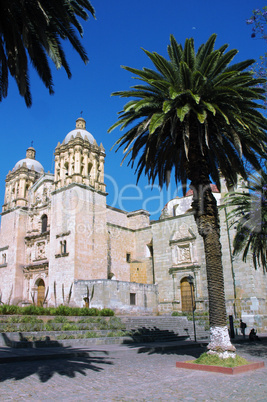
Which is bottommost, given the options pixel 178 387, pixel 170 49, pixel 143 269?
pixel 178 387

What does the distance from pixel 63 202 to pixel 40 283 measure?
862 centimetres

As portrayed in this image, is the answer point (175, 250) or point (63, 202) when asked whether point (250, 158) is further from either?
point (63, 202)

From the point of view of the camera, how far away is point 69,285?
92.5 feet

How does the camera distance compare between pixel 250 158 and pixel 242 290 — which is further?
pixel 242 290

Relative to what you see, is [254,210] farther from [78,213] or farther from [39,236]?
[39,236]

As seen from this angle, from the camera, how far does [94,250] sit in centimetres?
3042

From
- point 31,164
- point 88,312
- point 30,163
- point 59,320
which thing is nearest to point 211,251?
point 59,320

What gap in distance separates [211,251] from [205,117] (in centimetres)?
420

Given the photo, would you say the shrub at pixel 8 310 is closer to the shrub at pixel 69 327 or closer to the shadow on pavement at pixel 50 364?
the shrub at pixel 69 327

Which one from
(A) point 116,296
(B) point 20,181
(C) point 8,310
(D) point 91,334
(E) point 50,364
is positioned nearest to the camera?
(E) point 50,364

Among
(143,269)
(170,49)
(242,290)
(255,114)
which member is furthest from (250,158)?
(143,269)

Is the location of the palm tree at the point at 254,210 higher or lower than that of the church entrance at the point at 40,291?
higher

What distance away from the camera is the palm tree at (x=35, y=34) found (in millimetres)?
7751

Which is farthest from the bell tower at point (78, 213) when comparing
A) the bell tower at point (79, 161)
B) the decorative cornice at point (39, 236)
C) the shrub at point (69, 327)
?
the shrub at point (69, 327)
